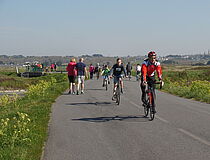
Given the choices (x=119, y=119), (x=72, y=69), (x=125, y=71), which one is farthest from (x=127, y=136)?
(x=72, y=69)

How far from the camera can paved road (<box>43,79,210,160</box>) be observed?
22.0 ft

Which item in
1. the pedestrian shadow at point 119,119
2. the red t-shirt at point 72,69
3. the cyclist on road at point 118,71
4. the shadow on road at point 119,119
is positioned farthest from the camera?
the red t-shirt at point 72,69

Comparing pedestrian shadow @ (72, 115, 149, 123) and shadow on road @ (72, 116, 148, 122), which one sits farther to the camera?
shadow on road @ (72, 116, 148, 122)

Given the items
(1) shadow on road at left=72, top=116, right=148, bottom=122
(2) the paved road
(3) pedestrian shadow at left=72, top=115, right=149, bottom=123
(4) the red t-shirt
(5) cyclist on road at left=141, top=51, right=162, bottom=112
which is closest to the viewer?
(2) the paved road

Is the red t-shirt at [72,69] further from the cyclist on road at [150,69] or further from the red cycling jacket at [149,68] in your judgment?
the red cycling jacket at [149,68]

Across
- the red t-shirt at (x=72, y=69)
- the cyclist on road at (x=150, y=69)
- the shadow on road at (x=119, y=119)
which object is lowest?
the shadow on road at (x=119, y=119)

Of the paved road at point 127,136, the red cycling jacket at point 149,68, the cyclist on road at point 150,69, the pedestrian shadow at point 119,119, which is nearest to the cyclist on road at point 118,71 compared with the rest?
the paved road at point 127,136

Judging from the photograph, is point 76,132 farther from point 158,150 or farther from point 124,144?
point 158,150

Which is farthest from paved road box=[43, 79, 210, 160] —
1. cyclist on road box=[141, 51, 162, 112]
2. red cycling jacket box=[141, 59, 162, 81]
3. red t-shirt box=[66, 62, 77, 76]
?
red t-shirt box=[66, 62, 77, 76]

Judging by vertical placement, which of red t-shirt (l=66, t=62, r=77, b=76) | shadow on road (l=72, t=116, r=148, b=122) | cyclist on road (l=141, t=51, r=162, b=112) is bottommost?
shadow on road (l=72, t=116, r=148, b=122)

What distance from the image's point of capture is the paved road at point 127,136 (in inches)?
264

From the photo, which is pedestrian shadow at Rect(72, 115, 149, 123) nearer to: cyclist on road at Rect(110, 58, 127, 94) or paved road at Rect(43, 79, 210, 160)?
paved road at Rect(43, 79, 210, 160)

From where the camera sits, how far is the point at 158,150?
22.7 ft

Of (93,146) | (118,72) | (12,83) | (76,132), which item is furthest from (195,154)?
(12,83)
